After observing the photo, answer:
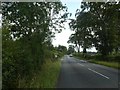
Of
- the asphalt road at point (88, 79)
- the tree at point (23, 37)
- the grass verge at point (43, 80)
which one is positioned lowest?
the asphalt road at point (88, 79)

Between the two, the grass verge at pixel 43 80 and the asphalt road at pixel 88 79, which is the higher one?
the grass verge at pixel 43 80

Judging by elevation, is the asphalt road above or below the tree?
below

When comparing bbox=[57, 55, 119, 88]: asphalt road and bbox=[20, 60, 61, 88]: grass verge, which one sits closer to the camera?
bbox=[20, 60, 61, 88]: grass verge

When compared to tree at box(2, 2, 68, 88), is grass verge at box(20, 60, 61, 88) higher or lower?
lower

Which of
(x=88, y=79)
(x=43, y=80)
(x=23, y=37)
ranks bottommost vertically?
(x=88, y=79)

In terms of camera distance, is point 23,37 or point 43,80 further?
point 23,37

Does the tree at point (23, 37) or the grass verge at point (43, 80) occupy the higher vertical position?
the tree at point (23, 37)

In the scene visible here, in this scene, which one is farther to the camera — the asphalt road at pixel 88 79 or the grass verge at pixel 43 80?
the asphalt road at pixel 88 79

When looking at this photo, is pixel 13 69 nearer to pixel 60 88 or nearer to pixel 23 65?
pixel 23 65

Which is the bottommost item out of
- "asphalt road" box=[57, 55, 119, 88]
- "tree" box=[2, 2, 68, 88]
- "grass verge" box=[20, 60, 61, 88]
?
"asphalt road" box=[57, 55, 119, 88]

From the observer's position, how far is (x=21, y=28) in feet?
76.7

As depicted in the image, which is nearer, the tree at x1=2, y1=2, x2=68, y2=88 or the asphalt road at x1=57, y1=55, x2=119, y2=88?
the tree at x1=2, y1=2, x2=68, y2=88

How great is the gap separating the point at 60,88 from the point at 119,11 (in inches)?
751

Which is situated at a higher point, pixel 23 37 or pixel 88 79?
pixel 23 37
